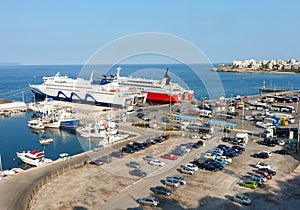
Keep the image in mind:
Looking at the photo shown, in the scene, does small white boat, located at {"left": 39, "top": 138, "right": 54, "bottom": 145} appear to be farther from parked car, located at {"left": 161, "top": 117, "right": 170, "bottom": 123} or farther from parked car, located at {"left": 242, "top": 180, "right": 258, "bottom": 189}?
parked car, located at {"left": 242, "top": 180, "right": 258, "bottom": 189}

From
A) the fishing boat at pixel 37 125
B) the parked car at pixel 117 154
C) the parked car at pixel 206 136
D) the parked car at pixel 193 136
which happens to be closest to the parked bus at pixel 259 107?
the parked car at pixel 193 136

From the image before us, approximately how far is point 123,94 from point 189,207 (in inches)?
1281

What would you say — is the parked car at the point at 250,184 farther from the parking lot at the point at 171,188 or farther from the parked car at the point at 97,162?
the parked car at the point at 97,162

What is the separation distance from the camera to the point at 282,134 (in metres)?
24.9

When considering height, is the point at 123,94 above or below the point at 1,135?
above

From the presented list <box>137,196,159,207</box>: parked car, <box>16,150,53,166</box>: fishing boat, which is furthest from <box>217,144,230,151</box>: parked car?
<box>16,150,53,166</box>: fishing boat

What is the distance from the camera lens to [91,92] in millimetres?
45938

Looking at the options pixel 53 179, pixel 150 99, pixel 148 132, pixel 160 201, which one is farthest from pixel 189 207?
pixel 150 99

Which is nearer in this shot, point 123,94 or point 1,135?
point 1,135

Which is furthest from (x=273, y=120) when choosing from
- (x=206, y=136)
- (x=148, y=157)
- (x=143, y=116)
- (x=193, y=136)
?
(x=148, y=157)

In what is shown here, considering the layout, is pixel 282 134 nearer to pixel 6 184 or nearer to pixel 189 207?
pixel 189 207

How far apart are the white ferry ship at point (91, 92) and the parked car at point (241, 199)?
30.3 metres

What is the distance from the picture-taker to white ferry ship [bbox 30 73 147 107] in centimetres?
4397

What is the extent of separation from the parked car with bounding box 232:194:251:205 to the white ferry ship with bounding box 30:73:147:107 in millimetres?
30254
